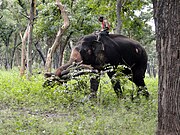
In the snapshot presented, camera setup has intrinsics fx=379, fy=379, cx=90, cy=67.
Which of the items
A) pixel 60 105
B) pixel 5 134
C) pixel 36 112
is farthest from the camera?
pixel 60 105

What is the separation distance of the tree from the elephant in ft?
17.3

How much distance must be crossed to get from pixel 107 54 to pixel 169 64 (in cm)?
636

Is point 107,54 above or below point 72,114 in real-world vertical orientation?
above

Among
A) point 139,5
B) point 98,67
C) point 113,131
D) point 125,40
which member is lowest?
point 113,131

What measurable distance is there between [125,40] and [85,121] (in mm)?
5283

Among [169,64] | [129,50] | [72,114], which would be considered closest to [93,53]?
[129,50]

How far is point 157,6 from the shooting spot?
5.20 m

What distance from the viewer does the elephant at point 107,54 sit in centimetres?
1098

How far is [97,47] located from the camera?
439 inches

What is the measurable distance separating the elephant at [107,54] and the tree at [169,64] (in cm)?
528

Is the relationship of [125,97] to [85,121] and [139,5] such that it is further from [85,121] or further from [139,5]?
[139,5]

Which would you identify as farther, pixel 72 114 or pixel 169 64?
pixel 72 114

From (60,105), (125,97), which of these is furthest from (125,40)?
(60,105)

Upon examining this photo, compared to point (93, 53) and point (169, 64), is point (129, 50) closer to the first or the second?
point (93, 53)
